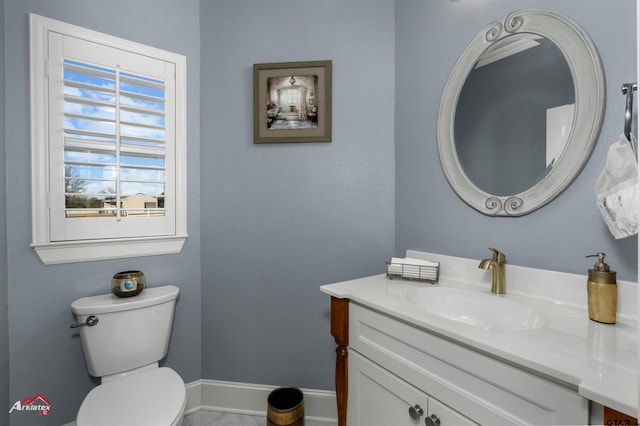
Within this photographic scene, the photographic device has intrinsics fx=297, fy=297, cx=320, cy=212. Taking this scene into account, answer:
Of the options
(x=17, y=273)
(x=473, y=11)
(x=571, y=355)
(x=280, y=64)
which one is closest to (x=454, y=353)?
(x=571, y=355)

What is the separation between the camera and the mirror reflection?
106cm

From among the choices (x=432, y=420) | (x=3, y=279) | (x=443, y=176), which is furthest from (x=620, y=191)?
(x=3, y=279)

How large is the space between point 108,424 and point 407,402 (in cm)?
103

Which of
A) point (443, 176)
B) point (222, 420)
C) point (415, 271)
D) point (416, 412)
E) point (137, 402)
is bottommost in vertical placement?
point (222, 420)

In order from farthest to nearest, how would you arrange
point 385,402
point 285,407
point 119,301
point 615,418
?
point 285,407
point 119,301
point 385,402
point 615,418

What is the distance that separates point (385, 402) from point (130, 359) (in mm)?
1187

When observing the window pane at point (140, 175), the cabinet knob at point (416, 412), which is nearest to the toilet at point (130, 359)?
the window pane at point (140, 175)

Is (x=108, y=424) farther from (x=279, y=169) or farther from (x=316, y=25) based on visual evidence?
(x=316, y=25)

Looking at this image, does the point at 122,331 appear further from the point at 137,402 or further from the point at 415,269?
the point at 415,269

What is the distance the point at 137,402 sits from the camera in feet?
3.77

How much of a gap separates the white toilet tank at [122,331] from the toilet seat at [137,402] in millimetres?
136

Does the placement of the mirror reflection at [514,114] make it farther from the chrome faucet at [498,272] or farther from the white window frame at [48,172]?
the white window frame at [48,172]

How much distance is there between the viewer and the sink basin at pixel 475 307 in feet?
3.32

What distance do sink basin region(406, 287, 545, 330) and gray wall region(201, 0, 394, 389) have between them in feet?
1.61
